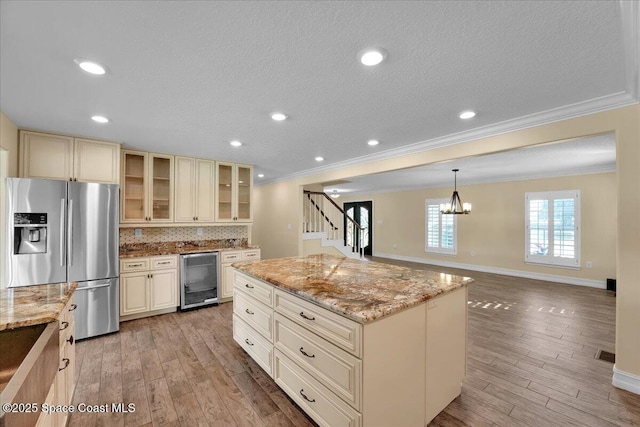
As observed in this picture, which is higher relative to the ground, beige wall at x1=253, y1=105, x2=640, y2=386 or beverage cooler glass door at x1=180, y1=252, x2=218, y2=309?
beige wall at x1=253, y1=105, x2=640, y2=386

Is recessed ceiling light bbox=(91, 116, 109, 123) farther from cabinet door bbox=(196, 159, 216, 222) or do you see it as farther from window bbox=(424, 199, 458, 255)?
window bbox=(424, 199, 458, 255)

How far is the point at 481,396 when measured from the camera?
2.24 meters

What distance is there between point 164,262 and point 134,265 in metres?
0.37

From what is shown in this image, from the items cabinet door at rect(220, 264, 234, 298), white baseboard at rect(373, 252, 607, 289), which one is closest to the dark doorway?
white baseboard at rect(373, 252, 607, 289)

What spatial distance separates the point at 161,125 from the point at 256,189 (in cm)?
469

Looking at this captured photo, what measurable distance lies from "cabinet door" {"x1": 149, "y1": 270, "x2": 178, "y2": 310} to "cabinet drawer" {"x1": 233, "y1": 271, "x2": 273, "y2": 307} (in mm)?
1810

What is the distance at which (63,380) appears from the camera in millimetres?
1677

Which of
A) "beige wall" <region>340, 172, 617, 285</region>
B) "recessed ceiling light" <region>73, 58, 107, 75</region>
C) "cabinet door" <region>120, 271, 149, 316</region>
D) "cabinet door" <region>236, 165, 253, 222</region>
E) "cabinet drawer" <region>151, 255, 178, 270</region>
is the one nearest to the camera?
"recessed ceiling light" <region>73, 58, 107, 75</region>

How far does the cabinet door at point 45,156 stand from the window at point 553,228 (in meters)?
8.62

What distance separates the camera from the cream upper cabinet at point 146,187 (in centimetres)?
416

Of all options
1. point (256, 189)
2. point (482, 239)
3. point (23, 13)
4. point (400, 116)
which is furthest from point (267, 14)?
point (482, 239)

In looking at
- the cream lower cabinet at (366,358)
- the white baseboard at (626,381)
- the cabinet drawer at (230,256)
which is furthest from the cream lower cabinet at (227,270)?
the white baseboard at (626,381)

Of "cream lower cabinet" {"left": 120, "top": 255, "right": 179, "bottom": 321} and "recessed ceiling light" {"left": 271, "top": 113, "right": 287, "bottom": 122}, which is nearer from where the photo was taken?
"recessed ceiling light" {"left": 271, "top": 113, "right": 287, "bottom": 122}

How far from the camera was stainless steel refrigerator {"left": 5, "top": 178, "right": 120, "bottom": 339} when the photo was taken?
2893mm
